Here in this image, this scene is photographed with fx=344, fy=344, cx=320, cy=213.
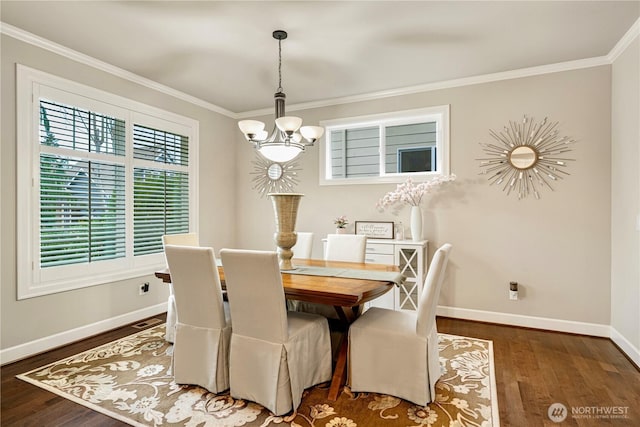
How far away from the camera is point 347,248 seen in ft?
10.7

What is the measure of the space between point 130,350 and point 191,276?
1.36 metres

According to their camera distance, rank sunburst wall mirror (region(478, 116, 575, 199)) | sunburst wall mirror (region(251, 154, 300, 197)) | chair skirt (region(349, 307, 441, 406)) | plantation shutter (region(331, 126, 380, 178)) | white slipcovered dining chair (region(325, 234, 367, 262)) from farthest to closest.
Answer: sunburst wall mirror (region(251, 154, 300, 197)) < plantation shutter (region(331, 126, 380, 178)) < sunburst wall mirror (region(478, 116, 575, 199)) < white slipcovered dining chair (region(325, 234, 367, 262)) < chair skirt (region(349, 307, 441, 406))

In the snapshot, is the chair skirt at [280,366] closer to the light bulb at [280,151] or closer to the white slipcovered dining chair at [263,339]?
the white slipcovered dining chair at [263,339]

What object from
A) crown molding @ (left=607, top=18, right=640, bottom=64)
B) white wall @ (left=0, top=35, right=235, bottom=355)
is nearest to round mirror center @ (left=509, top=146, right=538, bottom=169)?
crown molding @ (left=607, top=18, right=640, bottom=64)

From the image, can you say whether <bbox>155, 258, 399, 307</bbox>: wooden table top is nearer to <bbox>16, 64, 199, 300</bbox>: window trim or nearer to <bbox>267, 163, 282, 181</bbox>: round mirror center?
<bbox>16, 64, 199, 300</bbox>: window trim

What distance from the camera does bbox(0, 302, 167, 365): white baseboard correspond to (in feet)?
9.04

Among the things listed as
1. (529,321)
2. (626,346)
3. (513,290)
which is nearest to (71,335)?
(513,290)

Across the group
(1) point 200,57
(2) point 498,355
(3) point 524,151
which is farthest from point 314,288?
(3) point 524,151

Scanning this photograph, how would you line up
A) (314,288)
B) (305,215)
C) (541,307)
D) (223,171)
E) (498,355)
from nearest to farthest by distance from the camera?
(314,288)
(498,355)
(541,307)
(305,215)
(223,171)

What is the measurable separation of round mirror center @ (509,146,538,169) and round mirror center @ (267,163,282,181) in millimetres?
2872

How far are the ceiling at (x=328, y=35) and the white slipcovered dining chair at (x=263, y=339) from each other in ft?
6.04

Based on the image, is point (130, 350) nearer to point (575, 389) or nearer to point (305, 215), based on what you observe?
point (305, 215)

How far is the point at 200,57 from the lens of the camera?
3.26m

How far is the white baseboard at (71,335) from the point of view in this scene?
2.75 metres
